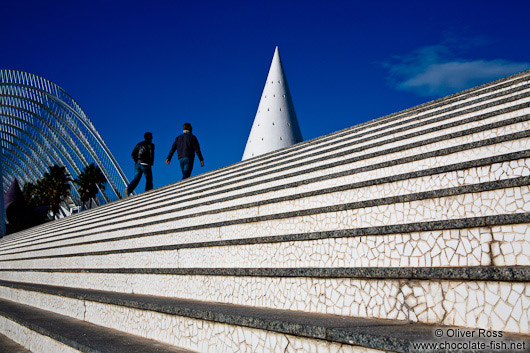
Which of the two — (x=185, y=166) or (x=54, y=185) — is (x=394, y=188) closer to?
(x=185, y=166)

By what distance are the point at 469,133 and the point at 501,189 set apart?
1644mm

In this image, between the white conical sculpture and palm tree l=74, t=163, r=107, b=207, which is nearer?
the white conical sculpture

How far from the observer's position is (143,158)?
11.7 meters

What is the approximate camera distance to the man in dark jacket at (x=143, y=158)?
38.4ft

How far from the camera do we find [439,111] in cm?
536

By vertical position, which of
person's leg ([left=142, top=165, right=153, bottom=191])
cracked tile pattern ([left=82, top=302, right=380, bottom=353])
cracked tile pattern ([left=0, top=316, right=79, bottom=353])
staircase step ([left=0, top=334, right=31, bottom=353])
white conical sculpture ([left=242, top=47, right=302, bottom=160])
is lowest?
staircase step ([left=0, top=334, right=31, bottom=353])

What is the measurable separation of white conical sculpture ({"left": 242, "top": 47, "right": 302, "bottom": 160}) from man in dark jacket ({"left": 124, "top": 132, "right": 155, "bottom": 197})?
16.5ft

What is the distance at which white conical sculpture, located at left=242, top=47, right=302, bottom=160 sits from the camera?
16500mm

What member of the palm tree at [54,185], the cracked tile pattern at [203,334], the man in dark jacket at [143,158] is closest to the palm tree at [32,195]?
the palm tree at [54,185]

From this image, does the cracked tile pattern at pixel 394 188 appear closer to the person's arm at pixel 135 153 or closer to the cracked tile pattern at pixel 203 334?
the cracked tile pattern at pixel 203 334

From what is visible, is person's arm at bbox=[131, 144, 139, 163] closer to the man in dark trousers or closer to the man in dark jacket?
the man in dark jacket

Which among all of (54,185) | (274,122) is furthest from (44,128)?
(274,122)

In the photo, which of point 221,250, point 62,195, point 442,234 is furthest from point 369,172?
point 62,195

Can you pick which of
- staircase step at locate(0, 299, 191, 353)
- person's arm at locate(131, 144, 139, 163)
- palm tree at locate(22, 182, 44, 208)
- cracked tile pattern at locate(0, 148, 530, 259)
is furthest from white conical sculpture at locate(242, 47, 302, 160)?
palm tree at locate(22, 182, 44, 208)
